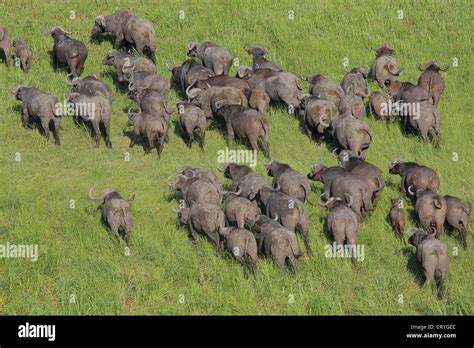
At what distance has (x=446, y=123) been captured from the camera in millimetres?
20625

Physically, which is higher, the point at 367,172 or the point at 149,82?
the point at 149,82

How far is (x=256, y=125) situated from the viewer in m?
18.3

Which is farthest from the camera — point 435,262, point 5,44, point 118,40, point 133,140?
point 118,40

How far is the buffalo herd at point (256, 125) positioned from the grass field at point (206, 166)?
13.0 inches

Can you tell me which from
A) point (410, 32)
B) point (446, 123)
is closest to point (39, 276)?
point (446, 123)

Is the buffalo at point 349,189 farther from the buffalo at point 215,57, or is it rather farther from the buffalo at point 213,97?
the buffalo at point 215,57

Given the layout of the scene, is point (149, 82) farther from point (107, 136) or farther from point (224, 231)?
point (224, 231)

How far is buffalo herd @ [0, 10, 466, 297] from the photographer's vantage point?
47.6ft

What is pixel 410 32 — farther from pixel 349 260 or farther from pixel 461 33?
pixel 349 260

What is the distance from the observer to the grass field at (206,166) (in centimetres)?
1320

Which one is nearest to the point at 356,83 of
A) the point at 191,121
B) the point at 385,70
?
the point at 385,70

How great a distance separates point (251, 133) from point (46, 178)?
15.3 feet

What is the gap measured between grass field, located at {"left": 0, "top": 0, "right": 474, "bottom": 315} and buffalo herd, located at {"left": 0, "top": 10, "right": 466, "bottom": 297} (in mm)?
331

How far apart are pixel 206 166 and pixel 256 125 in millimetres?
1508
